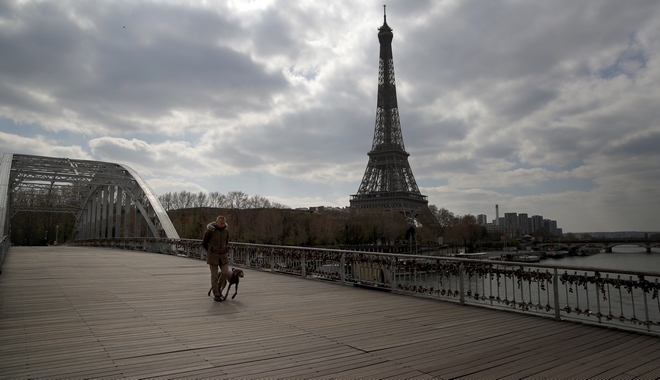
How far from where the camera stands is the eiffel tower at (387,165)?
81625 mm

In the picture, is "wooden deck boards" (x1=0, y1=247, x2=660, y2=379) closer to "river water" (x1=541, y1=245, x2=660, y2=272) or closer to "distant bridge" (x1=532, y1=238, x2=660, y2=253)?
"river water" (x1=541, y1=245, x2=660, y2=272)

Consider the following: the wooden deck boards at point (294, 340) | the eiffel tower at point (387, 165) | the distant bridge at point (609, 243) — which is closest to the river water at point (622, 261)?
the distant bridge at point (609, 243)

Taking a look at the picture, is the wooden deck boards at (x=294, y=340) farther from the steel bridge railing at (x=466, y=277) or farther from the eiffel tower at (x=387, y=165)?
the eiffel tower at (x=387, y=165)

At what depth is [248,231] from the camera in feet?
178

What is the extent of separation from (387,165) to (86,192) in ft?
169

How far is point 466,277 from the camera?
450 inches

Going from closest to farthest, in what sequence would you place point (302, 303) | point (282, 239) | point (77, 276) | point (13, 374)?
point (13, 374)
point (302, 303)
point (77, 276)
point (282, 239)

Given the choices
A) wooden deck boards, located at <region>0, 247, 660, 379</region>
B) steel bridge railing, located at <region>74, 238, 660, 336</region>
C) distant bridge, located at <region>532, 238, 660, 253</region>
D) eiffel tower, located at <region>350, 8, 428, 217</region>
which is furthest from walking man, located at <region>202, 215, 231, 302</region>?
distant bridge, located at <region>532, 238, 660, 253</region>

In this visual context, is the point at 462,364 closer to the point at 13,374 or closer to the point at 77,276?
the point at 13,374

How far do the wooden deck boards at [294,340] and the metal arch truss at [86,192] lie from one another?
17.6m

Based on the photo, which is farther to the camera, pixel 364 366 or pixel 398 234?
pixel 398 234

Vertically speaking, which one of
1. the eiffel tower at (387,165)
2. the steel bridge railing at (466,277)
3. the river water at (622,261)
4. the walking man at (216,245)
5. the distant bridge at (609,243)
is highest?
the eiffel tower at (387,165)

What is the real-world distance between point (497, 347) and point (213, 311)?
14.8ft

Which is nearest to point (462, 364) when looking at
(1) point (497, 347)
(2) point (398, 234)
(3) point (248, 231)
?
(1) point (497, 347)
